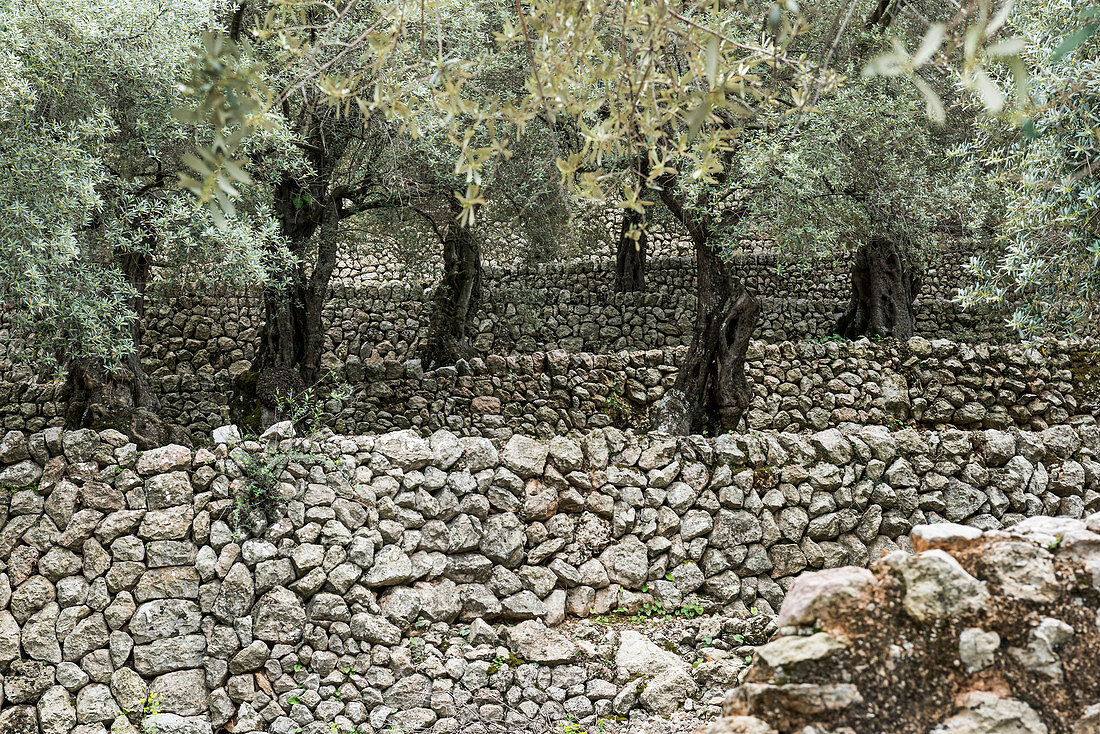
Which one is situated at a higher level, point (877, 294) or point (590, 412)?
point (877, 294)

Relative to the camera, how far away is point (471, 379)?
10.6 m

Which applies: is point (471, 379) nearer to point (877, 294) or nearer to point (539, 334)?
point (539, 334)

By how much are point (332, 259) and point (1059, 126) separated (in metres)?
7.74

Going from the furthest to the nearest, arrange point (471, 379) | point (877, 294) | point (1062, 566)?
1. point (877, 294)
2. point (471, 379)
3. point (1062, 566)

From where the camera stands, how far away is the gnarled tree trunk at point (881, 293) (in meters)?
13.1

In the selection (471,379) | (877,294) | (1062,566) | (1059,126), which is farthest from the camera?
(877,294)

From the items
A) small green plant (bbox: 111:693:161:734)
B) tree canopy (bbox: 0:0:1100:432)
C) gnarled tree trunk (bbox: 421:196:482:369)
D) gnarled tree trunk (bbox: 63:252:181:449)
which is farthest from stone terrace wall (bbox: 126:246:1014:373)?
small green plant (bbox: 111:693:161:734)

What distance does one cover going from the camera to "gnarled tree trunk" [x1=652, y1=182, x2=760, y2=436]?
8.73 metres

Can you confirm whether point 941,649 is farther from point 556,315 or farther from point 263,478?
point 556,315

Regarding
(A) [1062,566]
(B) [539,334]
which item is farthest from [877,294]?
(A) [1062,566]

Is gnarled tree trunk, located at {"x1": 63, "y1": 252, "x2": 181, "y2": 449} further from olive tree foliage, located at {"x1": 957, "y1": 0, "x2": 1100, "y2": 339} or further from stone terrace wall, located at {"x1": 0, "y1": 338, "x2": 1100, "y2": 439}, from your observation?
olive tree foliage, located at {"x1": 957, "y1": 0, "x2": 1100, "y2": 339}

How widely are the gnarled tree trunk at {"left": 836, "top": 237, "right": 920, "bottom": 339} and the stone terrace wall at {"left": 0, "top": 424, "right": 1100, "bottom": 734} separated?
266 inches

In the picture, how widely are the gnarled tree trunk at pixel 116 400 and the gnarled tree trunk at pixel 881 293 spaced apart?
1066 centimetres

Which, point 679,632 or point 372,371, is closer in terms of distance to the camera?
point 679,632
